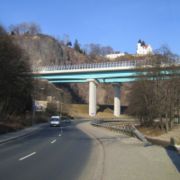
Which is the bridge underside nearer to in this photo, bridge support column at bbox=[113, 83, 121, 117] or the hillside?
bridge support column at bbox=[113, 83, 121, 117]

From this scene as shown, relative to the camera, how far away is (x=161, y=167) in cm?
1642

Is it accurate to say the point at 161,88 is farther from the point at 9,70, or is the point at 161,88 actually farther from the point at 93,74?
the point at 93,74

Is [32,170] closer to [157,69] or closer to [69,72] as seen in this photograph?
[157,69]

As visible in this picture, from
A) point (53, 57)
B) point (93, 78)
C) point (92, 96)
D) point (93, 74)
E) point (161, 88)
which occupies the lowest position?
point (161, 88)

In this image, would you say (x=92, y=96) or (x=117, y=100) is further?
(x=117, y=100)

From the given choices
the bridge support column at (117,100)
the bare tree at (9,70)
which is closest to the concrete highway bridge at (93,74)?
the bridge support column at (117,100)

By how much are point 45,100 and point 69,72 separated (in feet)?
36.0

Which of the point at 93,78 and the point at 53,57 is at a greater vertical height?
the point at 53,57

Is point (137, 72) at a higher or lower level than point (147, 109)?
higher

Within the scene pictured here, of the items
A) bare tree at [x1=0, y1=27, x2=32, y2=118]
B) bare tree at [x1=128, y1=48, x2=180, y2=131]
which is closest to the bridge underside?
bare tree at [x1=128, y1=48, x2=180, y2=131]

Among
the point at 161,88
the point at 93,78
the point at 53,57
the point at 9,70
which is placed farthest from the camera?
the point at 53,57

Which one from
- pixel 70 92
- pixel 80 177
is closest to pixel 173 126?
pixel 80 177

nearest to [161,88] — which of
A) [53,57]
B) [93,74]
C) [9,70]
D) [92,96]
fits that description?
[9,70]

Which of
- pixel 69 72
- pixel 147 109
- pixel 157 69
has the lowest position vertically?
pixel 147 109
